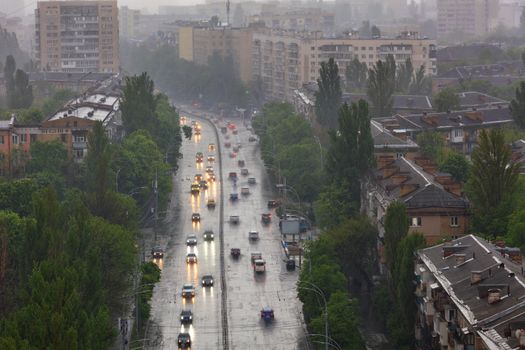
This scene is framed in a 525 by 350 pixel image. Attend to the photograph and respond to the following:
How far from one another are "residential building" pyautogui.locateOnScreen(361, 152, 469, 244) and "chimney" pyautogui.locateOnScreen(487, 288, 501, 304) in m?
19.6

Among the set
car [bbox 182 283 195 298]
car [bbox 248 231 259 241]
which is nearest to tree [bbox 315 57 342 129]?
car [bbox 248 231 259 241]

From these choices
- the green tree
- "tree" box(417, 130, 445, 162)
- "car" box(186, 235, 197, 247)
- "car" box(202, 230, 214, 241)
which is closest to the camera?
"car" box(186, 235, 197, 247)

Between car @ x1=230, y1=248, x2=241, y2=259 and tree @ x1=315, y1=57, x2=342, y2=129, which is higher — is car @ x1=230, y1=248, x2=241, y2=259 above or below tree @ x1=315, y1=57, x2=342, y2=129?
below

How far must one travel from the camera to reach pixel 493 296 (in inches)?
2359

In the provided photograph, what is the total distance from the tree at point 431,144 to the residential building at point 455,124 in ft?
Result: 11.2

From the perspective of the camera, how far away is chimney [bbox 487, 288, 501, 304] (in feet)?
196

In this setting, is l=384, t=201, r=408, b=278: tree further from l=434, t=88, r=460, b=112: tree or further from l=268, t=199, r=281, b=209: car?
l=434, t=88, r=460, b=112: tree

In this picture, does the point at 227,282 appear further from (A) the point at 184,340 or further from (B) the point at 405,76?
(B) the point at 405,76

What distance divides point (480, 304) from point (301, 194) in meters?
57.1

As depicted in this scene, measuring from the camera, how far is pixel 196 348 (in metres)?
73.9

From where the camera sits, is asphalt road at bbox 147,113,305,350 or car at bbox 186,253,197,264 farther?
car at bbox 186,253,197,264

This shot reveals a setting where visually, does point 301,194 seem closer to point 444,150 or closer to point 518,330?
point 444,150

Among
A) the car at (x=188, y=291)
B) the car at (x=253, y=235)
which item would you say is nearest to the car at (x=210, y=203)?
the car at (x=253, y=235)

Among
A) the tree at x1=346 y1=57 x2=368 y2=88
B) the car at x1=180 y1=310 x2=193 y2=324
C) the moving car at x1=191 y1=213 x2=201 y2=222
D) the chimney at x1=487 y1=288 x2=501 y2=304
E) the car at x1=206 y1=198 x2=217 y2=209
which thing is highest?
the tree at x1=346 y1=57 x2=368 y2=88
